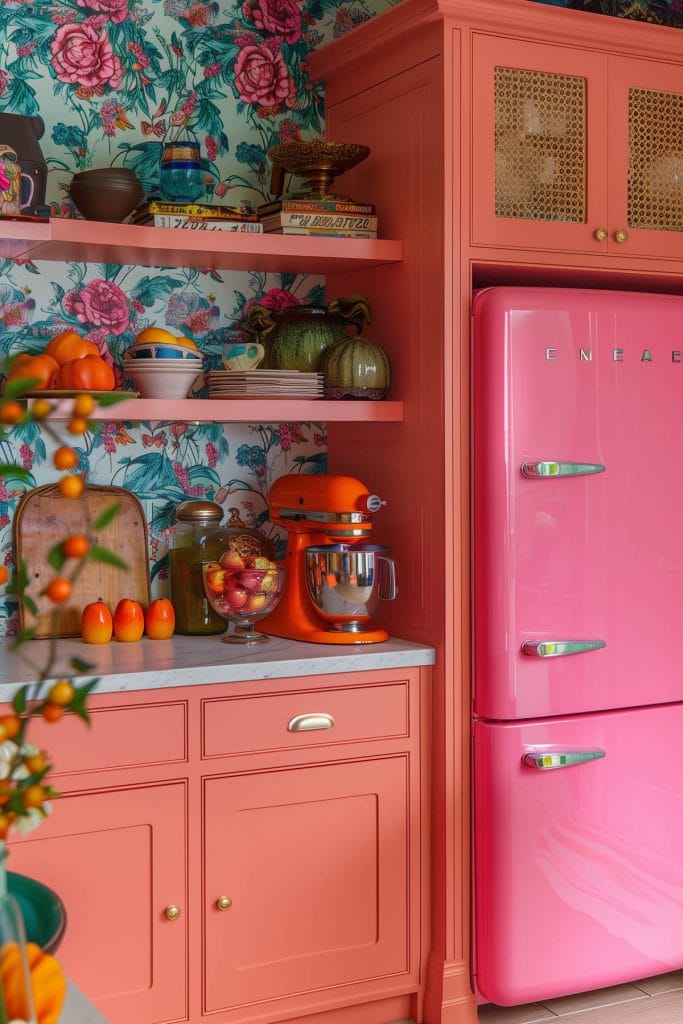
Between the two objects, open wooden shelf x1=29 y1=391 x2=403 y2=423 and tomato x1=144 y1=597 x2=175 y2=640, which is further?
tomato x1=144 y1=597 x2=175 y2=640

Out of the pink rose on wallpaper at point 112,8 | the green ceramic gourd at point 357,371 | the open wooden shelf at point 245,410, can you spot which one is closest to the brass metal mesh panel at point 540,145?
the green ceramic gourd at point 357,371

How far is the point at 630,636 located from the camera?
2.85 m

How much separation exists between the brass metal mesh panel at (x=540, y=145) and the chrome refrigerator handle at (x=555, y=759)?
1.25 metres

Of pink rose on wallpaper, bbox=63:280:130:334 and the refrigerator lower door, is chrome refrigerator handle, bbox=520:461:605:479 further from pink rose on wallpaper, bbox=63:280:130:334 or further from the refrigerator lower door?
pink rose on wallpaper, bbox=63:280:130:334

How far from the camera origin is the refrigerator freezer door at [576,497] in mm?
2713

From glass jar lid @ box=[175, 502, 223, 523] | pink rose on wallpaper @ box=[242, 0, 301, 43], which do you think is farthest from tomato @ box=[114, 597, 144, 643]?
pink rose on wallpaper @ box=[242, 0, 301, 43]

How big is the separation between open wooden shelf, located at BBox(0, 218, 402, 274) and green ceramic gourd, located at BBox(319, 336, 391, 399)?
8.6 inches

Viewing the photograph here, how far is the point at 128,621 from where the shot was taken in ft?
9.27

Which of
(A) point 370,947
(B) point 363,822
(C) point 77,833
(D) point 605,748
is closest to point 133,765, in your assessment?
(C) point 77,833

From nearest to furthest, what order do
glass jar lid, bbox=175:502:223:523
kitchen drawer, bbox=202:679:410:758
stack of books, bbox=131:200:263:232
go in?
kitchen drawer, bbox=202:679:410:758
stack of books, bbox=131:200:263:232
glass jar lid, bbox=175:502:223:523

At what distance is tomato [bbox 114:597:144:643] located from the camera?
2.83 meters

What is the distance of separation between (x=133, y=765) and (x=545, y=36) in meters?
1.89

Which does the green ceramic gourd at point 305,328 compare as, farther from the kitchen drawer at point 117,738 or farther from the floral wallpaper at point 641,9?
the floral wallpaper at point 641,9

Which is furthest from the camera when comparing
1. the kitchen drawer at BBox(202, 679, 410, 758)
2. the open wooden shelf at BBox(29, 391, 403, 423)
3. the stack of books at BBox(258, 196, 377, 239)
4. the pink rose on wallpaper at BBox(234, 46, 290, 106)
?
the pink rose on wallpaper at BBox(234, 46, 290, 106)
